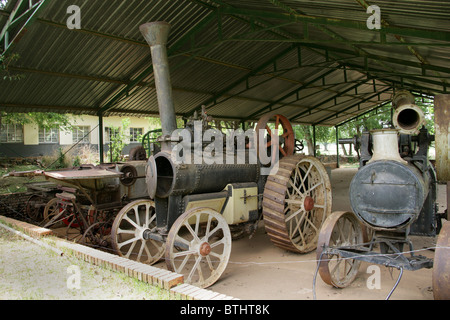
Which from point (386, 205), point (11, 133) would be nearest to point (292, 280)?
point (386, 205)

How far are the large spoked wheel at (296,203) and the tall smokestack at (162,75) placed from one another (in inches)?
65.7

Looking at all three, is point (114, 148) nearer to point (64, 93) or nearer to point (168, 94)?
point (64, 93)

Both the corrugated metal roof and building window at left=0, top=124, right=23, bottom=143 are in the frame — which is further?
building window at left=0, top=124, right=23, bottom=143

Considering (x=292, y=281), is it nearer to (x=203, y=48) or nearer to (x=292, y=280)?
(x=292, y=280)

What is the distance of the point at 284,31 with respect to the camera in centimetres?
1031

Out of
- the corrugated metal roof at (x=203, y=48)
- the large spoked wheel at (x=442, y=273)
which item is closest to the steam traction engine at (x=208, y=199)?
the large spoked wheel at (x=442, y=273)

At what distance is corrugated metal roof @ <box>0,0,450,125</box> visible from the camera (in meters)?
6.71

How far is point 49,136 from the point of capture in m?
20.4

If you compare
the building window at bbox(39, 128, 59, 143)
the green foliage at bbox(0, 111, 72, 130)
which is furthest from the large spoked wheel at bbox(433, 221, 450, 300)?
the building window at bbox(39, 128, 59, 143)

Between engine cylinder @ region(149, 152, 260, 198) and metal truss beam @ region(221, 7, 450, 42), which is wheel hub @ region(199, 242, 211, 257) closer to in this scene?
engine cylinder @ region(149, 152, 260, 198)

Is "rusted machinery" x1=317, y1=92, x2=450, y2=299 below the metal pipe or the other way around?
below

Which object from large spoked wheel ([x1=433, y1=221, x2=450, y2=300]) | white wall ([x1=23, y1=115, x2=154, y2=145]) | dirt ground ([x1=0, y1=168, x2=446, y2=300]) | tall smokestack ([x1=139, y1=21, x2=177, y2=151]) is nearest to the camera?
large spoked wheel ([x1=433, y1=221, x2=450, y2=300])

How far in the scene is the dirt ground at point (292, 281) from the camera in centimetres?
397

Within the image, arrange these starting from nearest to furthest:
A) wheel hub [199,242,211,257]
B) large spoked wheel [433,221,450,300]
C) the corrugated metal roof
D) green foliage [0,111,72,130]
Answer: large spoked wheel [433,221,450,300], wheel hub [199,242,211,257], the corrugated metal roof, green foliage [0,111,72,130]
